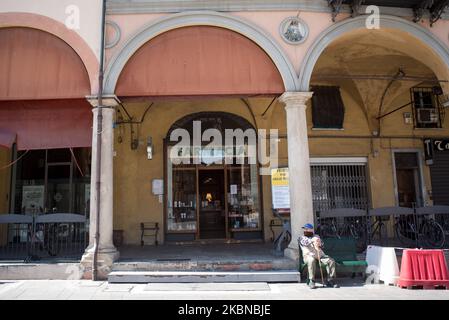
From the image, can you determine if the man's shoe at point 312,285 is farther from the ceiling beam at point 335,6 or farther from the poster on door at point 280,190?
the ceiling beam at point 335,6

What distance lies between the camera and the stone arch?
9.05m

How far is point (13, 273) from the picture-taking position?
8.40 meters

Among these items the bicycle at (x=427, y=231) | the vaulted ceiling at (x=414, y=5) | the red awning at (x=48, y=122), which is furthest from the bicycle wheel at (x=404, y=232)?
the red awning at (x=48, y=122)

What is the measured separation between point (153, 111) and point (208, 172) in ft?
9.16

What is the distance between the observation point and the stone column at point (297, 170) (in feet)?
28.8

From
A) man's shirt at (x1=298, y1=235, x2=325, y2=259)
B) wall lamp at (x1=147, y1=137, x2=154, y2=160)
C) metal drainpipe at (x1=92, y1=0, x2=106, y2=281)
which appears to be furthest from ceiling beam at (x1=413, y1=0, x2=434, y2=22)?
wall lamp at (x1=147, y1=137, x2=154, y2=160)

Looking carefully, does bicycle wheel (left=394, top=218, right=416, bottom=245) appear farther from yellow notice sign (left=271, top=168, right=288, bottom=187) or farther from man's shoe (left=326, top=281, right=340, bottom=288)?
man's shoe (left=326, top=281, right=340, bottom=288)

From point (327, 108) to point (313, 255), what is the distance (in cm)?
708

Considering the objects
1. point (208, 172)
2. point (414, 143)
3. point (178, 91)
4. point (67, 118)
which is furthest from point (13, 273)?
point (414, 143)

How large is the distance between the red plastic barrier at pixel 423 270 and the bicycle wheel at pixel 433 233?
2.53 m

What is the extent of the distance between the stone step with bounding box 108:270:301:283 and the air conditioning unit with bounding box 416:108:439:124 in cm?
886

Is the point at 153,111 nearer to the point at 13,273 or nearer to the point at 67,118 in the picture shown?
the point at 67,118

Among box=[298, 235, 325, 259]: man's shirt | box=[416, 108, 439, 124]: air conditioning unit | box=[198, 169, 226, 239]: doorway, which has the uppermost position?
box=[416, 108, 439, 124]: air conditioning unit

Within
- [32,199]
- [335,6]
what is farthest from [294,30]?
[32,199]
